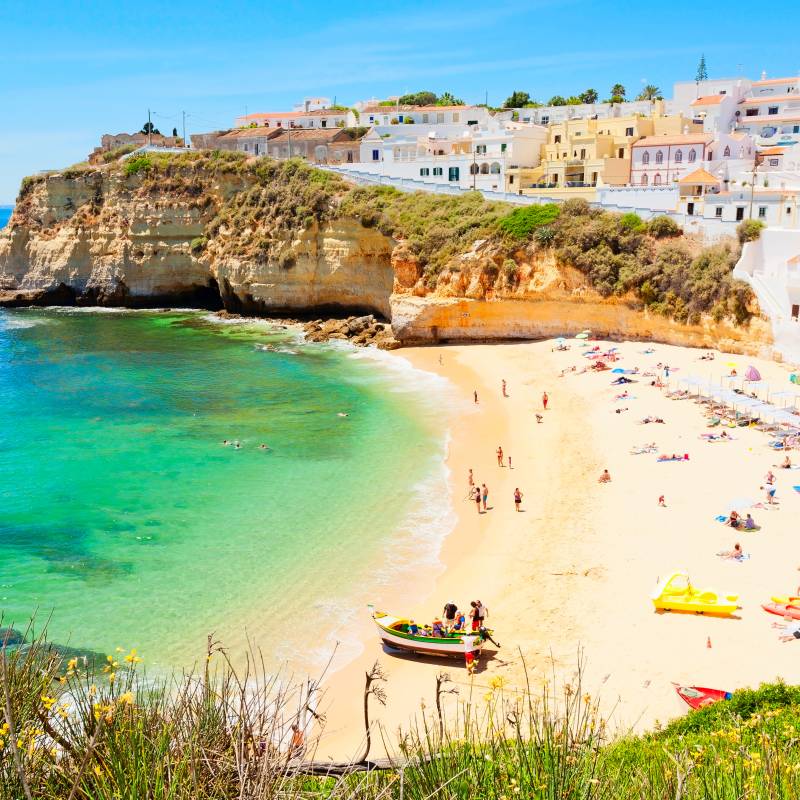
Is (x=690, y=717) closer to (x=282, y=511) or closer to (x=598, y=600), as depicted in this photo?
(x=598, y=600)

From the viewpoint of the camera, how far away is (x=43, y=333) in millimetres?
53375

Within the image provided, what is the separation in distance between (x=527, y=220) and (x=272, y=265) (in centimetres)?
1912

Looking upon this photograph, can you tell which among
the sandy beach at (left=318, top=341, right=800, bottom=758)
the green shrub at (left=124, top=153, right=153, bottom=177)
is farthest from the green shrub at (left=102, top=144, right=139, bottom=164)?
the sandy beach at (left=318, top=341, right=800, bottom=758)

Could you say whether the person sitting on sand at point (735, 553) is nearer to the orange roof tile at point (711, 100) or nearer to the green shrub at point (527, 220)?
the green shrub at point (527, 220)

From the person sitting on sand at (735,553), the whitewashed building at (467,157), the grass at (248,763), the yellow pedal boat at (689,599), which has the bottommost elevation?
the yellow pedal boat at (689,599)

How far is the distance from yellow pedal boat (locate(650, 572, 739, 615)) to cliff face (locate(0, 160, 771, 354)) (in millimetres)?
20620

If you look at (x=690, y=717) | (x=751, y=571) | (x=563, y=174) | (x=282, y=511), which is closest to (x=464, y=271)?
(x=563, y=174)

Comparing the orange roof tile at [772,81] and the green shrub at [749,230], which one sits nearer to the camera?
the green shrub at [749,230]

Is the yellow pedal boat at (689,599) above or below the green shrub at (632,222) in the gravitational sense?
below

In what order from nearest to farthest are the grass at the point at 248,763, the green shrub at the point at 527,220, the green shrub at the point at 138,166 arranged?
1. the grass at the point at 248,763
2. the green shrub at the point at 527,220
3. the green shrub at the point at 138,166

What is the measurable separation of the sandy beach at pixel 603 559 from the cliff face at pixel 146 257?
24.6 meters

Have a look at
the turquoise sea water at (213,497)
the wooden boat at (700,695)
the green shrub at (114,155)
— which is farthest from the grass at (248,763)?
the green shrub at (114,155)

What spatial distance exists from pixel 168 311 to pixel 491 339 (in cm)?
3084

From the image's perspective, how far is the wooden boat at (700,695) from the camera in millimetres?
12117
